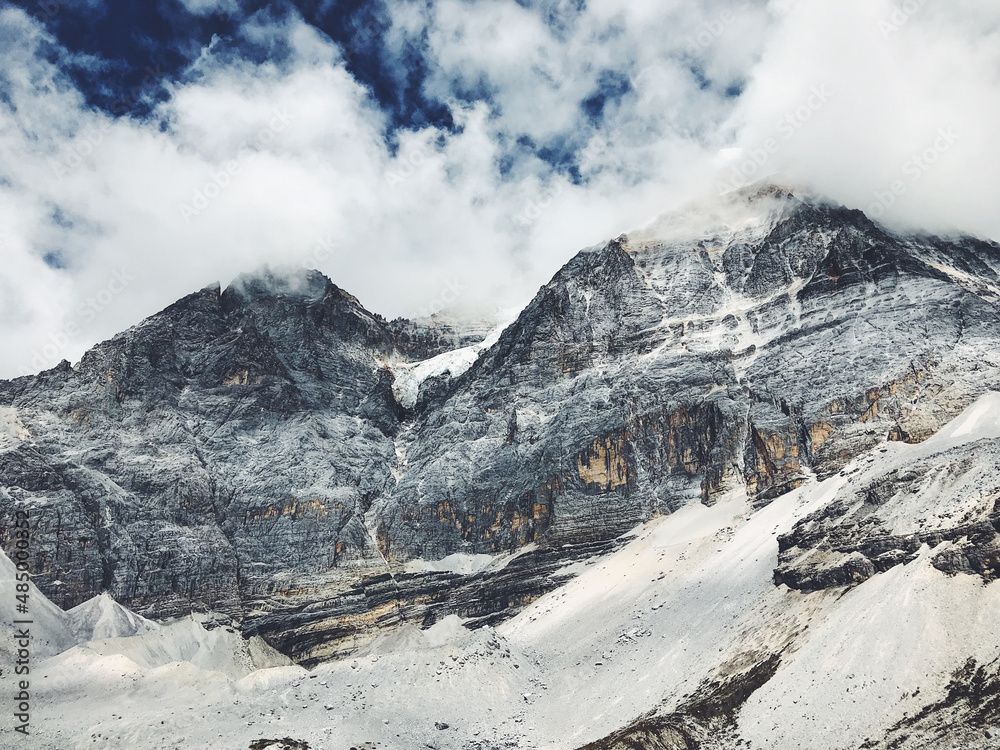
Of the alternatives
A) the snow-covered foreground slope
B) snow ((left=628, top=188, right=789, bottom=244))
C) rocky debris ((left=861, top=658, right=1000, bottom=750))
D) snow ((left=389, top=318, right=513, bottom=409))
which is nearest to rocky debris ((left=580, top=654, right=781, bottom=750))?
the snow-covered foreground slope

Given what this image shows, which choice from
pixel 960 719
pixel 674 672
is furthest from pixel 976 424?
pixel 960 719

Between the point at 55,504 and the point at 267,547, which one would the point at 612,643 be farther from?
the point at 55,504

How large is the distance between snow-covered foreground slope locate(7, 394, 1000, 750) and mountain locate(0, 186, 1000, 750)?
0.52 m

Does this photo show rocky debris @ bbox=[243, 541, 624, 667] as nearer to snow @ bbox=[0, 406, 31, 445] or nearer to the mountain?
the mountain

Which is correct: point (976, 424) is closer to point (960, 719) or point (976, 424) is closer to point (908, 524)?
point (908, 524)

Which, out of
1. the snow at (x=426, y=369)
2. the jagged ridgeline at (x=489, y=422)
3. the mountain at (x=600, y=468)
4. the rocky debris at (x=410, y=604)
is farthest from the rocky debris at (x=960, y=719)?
the snow at (x=426, y=369)

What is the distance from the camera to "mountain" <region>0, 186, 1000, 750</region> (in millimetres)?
76688

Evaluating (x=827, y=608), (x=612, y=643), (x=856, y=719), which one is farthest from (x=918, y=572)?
(x=612, y=643)

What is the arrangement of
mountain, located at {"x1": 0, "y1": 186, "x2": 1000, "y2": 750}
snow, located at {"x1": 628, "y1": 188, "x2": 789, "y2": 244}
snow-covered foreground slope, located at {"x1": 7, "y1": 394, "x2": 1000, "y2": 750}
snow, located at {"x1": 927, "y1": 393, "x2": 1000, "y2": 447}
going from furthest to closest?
1. snow, located at {"x1": 628, "y1": 188, "x2": 789, "y2": 244}
2. snow, located at {"x1": 927, "y1": 393, "x2": 1000, "y2": 447}
3. mountain, located at {"x1": 0, "y1": 186, "x2": 1000, "y2": 750}
4. snow-covered foreground slope, located at {"x1": 7, "y1": 394, "x2": 1000, "y2": 750}

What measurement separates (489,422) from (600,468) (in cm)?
2506

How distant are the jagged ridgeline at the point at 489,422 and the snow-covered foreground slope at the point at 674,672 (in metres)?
13.3

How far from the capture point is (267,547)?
133 m

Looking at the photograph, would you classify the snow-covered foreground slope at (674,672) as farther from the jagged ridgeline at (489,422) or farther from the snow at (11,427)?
the snow at (11,427)

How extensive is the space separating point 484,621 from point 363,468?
41.7 m
